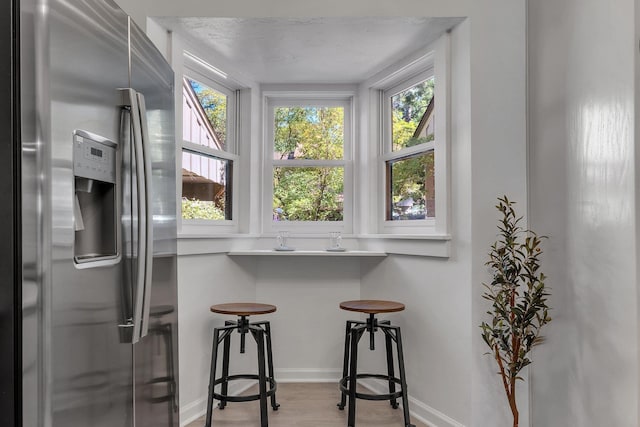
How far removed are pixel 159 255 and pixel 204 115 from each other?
63.0 inches

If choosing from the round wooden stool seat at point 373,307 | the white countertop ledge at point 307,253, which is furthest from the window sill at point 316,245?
the round wooden stool seat at point 373,307

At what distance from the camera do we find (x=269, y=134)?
347cm

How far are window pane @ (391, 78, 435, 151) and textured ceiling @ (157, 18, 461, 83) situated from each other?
24 centimetres

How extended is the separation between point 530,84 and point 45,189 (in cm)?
213

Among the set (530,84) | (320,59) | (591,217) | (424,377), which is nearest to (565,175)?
(591,217)

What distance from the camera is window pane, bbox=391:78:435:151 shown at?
283cm

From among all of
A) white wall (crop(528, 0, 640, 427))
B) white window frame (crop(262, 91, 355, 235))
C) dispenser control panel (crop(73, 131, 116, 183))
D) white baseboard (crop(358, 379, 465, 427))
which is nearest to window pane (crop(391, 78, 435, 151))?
white window frame (crop(262, 91, 355, 235))

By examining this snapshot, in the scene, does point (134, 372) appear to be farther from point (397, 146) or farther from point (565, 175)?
point (397, 146)

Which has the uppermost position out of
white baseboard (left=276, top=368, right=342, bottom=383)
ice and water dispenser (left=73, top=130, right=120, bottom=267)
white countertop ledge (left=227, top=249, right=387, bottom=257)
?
ice and water dispenser (left=73, top=130, right=120, bottom=267)

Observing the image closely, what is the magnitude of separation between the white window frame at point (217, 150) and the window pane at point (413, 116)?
1.12 m

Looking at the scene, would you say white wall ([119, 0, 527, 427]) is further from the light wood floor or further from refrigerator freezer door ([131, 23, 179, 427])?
refrigerator freezer door ([131, 23, 179, 427])

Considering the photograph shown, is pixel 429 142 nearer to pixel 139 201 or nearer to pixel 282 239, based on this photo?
pixel 282 239

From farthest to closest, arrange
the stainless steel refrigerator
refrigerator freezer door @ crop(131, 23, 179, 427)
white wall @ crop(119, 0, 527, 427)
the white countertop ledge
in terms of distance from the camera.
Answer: the white countertop ledge
white wall @ crop(119, 0, 527, 427)
refrigerator freezer door @ crop(131, 23, 179, 427)
the stainless steel refrigerator

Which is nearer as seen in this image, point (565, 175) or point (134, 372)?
point (134, 372)
